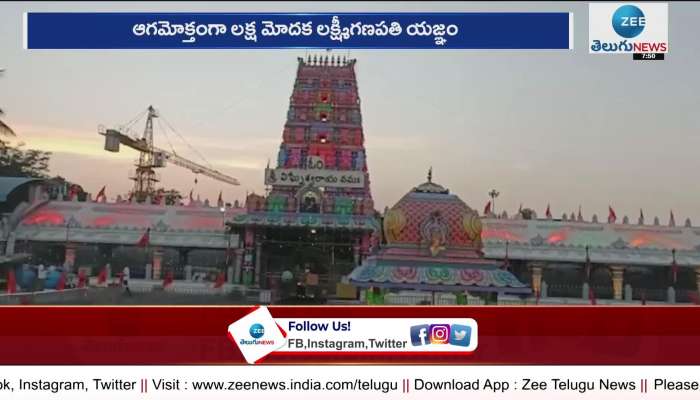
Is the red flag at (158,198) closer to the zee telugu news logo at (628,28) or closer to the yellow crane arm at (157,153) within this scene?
the yellow crane arm at (157,153)

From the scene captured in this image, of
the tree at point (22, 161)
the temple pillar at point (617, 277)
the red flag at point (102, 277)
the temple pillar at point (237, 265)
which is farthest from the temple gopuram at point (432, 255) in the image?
the tree at point (22, 161)

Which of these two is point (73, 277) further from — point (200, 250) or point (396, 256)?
point (396, 256)

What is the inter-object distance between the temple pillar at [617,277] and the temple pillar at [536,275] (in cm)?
59

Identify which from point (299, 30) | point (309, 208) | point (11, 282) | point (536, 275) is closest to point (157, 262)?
point (11, 282)

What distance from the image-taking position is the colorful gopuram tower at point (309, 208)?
5.57m

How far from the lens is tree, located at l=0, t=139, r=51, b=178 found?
511cm

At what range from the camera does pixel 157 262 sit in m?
5.66

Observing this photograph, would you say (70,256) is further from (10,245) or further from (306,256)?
(306,256)

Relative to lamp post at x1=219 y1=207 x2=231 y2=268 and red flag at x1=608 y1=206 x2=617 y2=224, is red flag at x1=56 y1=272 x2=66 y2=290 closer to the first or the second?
lamp post at x1=219 y1=207 x2=231 y2=268

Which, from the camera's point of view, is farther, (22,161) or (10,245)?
(10,245)

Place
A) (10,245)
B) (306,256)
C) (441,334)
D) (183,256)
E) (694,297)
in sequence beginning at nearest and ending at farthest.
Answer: (441,334)
(694,297)
(10,245)
(183,256)
(306,256)

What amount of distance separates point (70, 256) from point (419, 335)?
9.48ft
